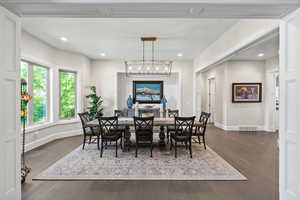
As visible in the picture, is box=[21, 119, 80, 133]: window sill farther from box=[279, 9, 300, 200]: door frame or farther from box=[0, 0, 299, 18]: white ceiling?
box=[279, 9, 300, 200]: door frame

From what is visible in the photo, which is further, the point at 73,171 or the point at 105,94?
the point at 105,94

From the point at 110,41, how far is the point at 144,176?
12.5 ft

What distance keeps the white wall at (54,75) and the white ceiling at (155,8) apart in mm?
3020

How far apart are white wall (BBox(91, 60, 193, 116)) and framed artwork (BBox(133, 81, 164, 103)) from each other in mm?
862

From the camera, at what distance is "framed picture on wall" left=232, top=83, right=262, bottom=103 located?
23.0 feet

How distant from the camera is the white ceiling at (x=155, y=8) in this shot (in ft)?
5.57

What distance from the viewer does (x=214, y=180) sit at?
2820mm

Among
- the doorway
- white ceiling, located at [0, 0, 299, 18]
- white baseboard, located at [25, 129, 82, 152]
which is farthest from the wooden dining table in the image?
the doorway

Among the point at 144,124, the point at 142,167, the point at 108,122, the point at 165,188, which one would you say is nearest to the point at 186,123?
the point at 144,124

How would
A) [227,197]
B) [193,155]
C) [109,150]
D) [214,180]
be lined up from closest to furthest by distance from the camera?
[227,197]
[214,180]
[193,155]
[109,150]

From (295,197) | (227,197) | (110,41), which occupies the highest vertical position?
(110,41)

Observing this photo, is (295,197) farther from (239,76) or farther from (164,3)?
(239,76)

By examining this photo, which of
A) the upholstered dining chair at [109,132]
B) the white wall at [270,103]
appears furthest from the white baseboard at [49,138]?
the white wall at [270,103]

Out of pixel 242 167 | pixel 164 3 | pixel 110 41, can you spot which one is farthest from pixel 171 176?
pixel 110 41
